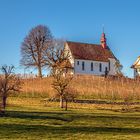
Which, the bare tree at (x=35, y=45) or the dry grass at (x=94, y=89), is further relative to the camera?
the bare tree at (x=35, y=45)

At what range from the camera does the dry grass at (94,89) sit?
6969 centimetres

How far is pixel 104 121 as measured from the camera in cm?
3512

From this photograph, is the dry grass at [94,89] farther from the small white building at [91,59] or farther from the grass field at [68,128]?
the grass field at [68,128]

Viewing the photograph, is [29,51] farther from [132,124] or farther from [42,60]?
[132,124]

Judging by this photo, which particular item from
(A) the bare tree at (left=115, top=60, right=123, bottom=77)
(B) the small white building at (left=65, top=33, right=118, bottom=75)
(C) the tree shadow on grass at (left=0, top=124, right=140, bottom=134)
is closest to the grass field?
(C) the tree shadow on grass at (left=0, top=124, right=140, bottom=134)

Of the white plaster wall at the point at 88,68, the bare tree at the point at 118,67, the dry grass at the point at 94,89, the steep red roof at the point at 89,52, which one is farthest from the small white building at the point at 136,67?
the dry grass at the point at 94,89

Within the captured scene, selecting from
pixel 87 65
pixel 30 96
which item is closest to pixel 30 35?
pixel 87 65

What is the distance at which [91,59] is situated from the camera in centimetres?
10912

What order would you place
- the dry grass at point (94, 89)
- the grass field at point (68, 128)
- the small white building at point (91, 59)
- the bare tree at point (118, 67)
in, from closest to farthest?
the grass field at point (68, 128)
the dry grass at point (94, 89)
the small white building at point (91, 59)
the bare tree at point (118, 67)

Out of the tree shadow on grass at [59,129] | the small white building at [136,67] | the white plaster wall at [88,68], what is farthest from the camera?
the small white building at [136,67]

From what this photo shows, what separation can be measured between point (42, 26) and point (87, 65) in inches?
580

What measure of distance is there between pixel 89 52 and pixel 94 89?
126 ft

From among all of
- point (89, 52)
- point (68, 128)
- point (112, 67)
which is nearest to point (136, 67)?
point (112, 67)

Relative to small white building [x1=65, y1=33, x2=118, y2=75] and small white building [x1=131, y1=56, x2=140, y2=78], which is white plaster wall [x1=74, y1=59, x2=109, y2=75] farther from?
small white building [x1=131, y1=56, x2=140, y2=78]
